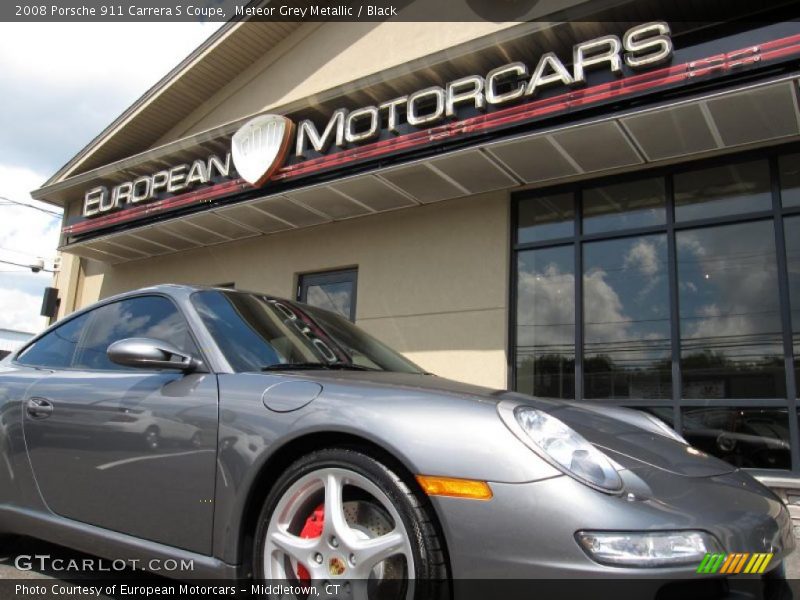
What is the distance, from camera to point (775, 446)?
5.22m

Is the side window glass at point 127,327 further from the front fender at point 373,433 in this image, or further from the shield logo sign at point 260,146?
the shield logo sign at point 260,146

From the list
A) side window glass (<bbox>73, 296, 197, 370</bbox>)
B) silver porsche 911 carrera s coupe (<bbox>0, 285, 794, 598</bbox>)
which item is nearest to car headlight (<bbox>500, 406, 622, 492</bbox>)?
silver porsche 911 carrera s coupe (<bbox>0, 285, 794, 598</bbox>)

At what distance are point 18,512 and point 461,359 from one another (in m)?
4.69

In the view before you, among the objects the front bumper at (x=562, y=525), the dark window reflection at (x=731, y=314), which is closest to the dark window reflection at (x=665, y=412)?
the dark window reflection at (x=731, y=314)

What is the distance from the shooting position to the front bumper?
5.41 feet

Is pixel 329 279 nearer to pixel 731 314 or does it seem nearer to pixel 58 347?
pixel 731 314

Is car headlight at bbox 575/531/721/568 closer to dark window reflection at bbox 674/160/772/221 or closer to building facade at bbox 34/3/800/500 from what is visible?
building facade at bbox 34/3/800/500

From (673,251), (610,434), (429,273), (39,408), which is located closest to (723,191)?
(673,251)

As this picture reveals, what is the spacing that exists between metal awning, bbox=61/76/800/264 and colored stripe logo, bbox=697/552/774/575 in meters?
3.91

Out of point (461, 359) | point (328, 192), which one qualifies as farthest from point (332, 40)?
point (461, 359)

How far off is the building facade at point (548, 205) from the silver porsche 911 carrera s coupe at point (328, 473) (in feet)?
10.00

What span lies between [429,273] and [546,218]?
1.46 metres

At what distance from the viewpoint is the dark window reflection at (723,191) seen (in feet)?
18.8

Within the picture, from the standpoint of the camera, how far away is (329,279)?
8344mm
